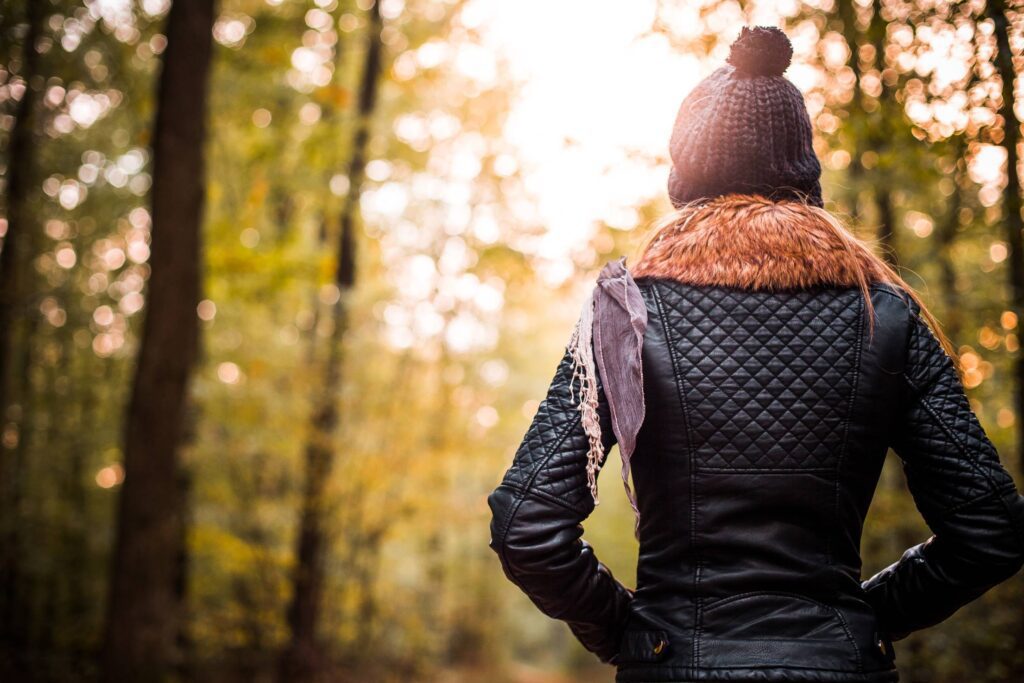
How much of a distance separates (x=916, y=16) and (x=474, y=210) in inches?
275

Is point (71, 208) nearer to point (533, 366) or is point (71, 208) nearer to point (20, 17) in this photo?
point (20, 17)

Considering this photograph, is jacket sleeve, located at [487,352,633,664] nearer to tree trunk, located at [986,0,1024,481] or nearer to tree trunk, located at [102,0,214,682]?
tree trunk, located at [986,0,1024,481]

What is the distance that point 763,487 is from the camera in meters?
1.75

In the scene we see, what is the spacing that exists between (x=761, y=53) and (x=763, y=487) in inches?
41.8

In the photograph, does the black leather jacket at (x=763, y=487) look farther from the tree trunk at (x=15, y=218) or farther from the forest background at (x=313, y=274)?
the tree trunk at (x=15, y=218)

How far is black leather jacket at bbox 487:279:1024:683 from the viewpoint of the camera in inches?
67.6

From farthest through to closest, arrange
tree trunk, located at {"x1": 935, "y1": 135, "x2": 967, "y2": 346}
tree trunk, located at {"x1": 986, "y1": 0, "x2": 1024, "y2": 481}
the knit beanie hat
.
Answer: tree trunk, located at {"x1": 935, "y1": 135, "x2": 967, "y2": 346} < tree trunk, located at {"x1": 986, "y1": 0, "x2": 1024, "y2": 481} < the knit beanie hat

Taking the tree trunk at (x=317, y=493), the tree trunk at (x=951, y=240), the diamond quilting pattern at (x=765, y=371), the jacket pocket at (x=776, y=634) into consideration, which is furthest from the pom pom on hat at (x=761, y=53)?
the tree trunk at (x=317, y=493)

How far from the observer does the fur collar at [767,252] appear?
1.84m

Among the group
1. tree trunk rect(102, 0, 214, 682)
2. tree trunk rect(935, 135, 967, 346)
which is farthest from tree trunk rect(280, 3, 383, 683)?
tree trunk rect(935, 135, 967, 346)

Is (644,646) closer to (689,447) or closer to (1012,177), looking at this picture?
(689,447)

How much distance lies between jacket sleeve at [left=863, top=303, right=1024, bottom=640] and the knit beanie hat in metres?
0.44

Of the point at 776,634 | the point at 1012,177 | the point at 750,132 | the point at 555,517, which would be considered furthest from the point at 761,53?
the point at 1012,177

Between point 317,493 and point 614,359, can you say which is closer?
point 614,359
